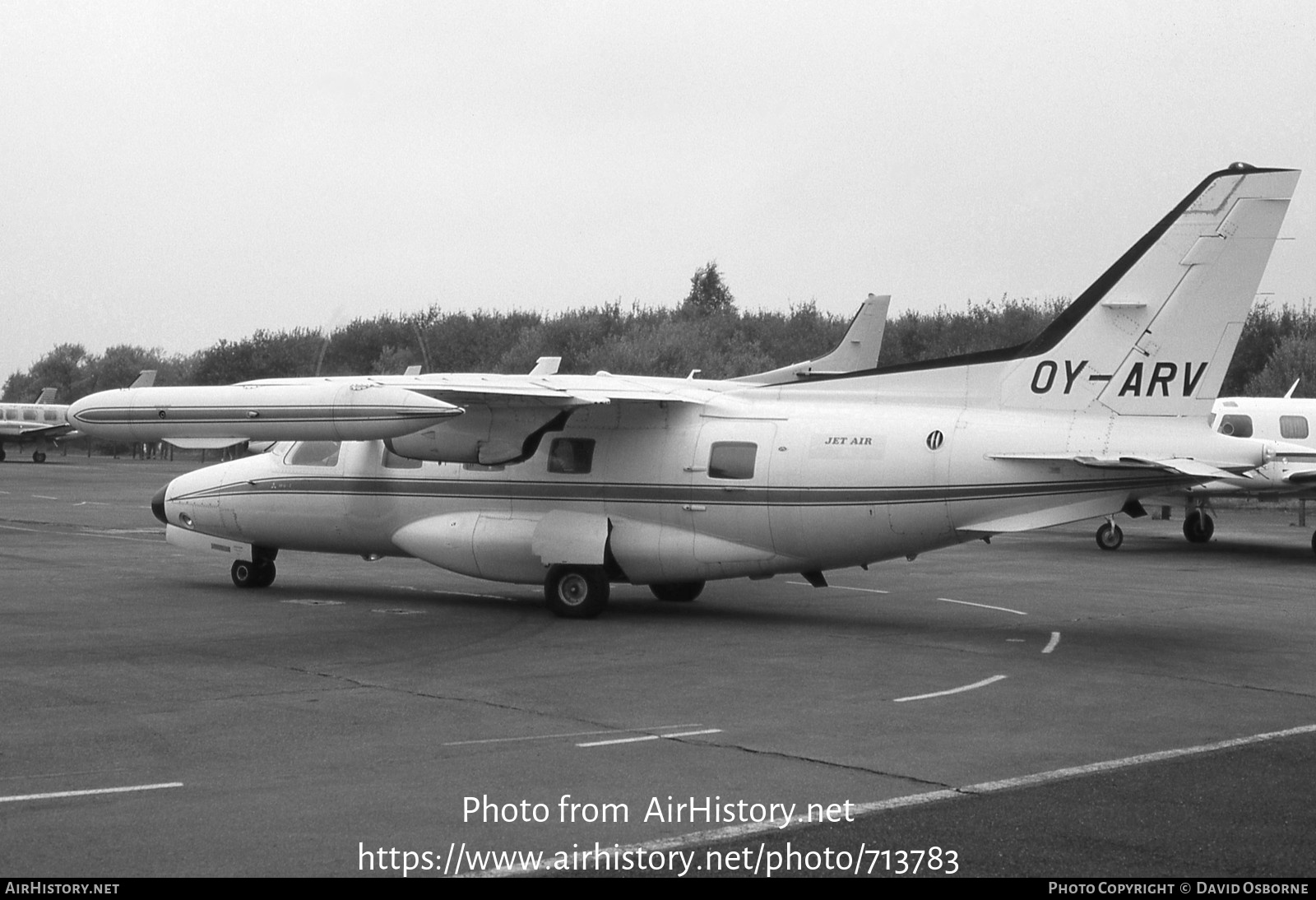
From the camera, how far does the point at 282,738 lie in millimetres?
9805

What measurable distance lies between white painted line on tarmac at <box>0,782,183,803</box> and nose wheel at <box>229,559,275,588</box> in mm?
12151

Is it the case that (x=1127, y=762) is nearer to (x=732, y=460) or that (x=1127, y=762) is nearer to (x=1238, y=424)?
(x=732, y=460)

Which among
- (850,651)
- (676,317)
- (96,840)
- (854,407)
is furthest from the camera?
(676,317)

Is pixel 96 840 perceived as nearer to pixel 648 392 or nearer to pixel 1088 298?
pixel 648 392

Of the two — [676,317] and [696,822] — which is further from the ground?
[676,317]

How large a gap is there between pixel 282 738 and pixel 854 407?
345 inches

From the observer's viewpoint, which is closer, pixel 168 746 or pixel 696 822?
pixel 696 822

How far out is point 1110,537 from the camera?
29.4m

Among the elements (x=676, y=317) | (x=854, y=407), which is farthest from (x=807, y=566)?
(x=676, y=317)

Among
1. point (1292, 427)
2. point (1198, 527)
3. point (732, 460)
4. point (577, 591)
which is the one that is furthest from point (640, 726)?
point (1292, 427)

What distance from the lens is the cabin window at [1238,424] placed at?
100 ft

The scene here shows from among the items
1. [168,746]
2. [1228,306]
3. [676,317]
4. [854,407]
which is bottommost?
[168,746]

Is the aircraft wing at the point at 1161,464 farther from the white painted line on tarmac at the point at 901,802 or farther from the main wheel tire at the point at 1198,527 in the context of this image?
the main wheel tire at the point at 1198,527

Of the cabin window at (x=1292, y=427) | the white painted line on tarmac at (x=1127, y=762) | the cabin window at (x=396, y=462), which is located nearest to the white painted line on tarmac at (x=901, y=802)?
the white painted line on tarmac at (x=1127, y=762)
